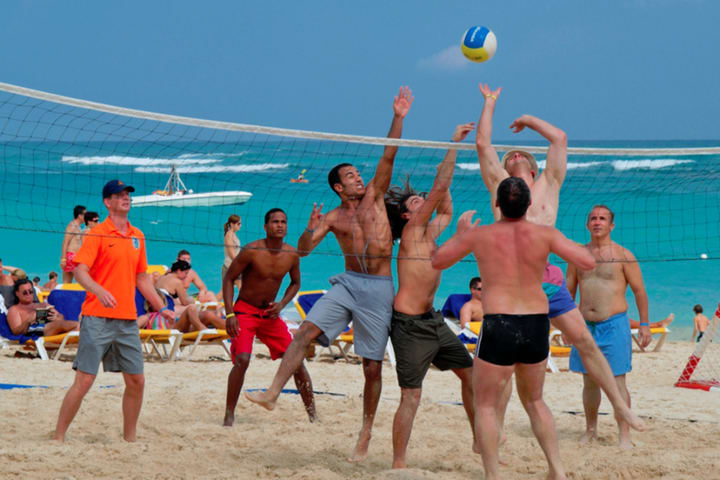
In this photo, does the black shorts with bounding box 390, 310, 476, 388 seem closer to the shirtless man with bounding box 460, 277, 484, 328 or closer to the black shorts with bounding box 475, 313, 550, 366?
the black shorts with bounding box 475, 313, 550, 366

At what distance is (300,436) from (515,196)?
2640 mm

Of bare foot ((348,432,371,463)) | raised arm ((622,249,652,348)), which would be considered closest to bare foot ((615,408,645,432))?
raised arm ((622,249,652,348))

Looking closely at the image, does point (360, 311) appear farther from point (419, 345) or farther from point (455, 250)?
point (455, 250)

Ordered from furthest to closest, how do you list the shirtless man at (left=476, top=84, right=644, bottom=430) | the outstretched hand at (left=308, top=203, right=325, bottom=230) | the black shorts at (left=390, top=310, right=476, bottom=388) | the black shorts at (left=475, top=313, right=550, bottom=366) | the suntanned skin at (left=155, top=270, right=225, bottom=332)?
the suntanned skin at (left=155, top=270, right=225, bottom=332)
the outstretched hand at (left=308, top=203, right=325, bottom=230)
the black shorts at (left=390, top=310, right=476, bottom=388)
the shirtless man at (left=476, top=84, right=644, bottom=430)
the black shorts at (left=475, top=313, right=550, bottom=366)

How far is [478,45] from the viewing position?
21.9 feet

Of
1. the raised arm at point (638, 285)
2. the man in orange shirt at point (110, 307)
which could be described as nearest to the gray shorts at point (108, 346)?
the man in orange shirt at point (110, 307)

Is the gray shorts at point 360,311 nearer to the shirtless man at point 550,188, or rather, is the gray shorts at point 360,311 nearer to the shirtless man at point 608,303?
the shirtless man at point 550,188

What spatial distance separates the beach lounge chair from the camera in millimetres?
9367

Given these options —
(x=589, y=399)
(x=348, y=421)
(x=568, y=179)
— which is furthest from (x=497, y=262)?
(x=568, y=179)

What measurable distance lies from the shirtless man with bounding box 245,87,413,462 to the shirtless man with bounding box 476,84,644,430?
2.31ft

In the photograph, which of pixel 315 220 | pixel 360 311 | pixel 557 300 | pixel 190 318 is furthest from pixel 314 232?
pixel 190 318

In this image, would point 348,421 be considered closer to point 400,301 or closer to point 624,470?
point 400,301

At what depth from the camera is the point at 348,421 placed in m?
6.63

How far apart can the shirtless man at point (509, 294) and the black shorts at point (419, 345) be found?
729 millimetres
